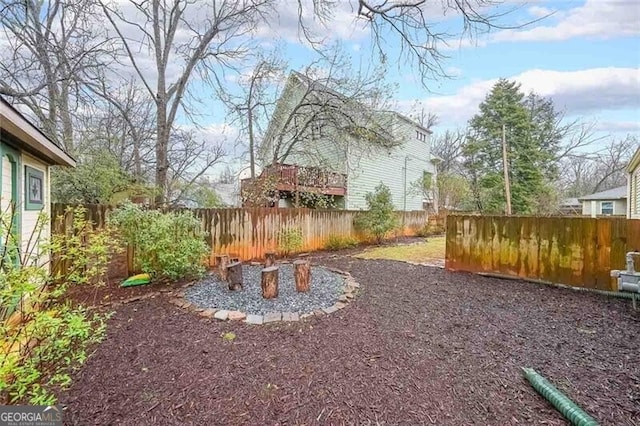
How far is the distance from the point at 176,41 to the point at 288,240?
6806mm

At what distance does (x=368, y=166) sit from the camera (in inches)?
629

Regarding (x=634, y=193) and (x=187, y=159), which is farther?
(x=187, y=159)

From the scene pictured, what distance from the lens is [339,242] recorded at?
11.0m

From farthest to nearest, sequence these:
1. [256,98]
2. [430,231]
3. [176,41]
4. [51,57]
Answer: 1. [430,231]
2. [256,98]
3. [176,41]
4. [51,57]

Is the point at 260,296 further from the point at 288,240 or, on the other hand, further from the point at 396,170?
the point at 396,170

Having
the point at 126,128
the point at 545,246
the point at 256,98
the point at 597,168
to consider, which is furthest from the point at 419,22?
the point at 597,168

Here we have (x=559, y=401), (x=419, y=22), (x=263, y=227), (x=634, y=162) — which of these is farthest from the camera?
(x=263, y=227)

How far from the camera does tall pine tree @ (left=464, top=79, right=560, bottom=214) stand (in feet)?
62.5

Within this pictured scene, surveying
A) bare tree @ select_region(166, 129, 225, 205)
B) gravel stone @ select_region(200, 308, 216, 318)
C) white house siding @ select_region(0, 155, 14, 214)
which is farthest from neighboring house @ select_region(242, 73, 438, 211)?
gravel stone @ select_region(200, 308, 216, 318)

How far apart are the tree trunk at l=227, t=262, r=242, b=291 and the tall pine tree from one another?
18.1m

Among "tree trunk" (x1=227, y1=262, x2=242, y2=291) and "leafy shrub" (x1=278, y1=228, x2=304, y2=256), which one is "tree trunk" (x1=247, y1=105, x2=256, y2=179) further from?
"tree trunk" (x1=227, y1=262, x2=242, y2=291)

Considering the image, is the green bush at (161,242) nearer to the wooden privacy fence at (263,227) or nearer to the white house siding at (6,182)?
the white house siding at (6,182)

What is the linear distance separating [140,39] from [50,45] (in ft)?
9.08

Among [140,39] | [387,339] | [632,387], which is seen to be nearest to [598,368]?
[632,387]
